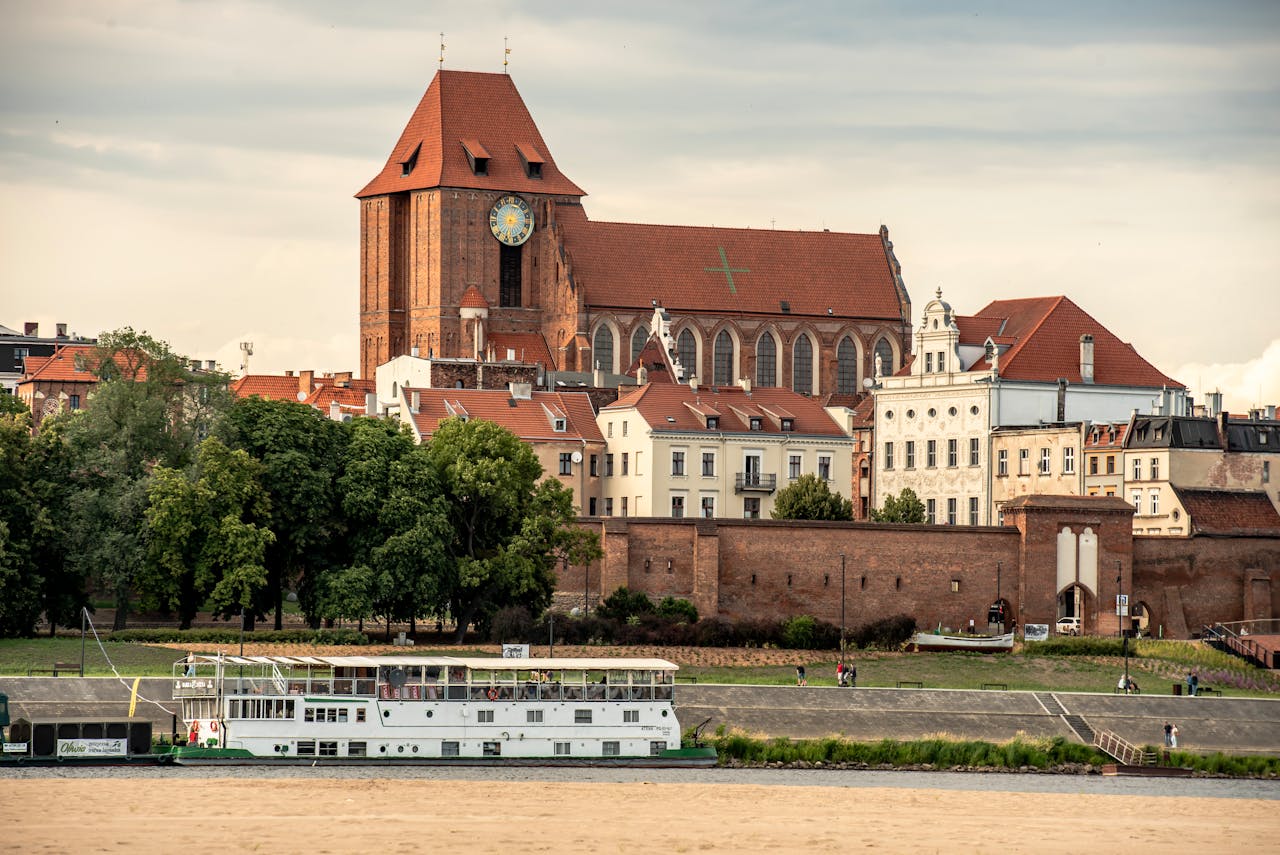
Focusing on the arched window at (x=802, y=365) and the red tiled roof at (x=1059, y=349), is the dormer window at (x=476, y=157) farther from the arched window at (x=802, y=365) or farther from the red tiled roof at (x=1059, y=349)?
the red tiled roof at (x=1059, y=349)

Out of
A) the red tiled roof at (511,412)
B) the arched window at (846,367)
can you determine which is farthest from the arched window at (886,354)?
the red tiled roof at (511,412)

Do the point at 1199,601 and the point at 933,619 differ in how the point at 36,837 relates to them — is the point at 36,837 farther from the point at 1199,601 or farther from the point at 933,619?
the point at 1199,601

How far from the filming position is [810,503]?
4323 inches

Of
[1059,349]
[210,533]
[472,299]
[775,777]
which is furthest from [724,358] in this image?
[775,777]

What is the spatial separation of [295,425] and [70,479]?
769cm

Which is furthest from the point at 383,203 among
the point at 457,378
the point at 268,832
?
the point at 268,832

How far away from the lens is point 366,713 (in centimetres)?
6975

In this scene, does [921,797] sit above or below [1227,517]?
below

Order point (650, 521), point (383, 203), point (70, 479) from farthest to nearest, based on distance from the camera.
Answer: point (383, 203), point (650, 521), point (70, 479)

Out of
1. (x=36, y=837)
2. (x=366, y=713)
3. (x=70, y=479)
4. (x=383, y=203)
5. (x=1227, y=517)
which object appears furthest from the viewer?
(x=383, y=203)

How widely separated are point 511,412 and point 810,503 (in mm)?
14166

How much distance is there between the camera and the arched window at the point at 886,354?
478 feet

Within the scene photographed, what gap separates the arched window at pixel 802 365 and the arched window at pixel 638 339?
8.63 meters

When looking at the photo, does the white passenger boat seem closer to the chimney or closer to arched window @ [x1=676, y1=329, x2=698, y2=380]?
the chimney
